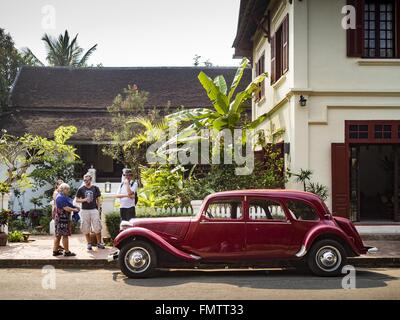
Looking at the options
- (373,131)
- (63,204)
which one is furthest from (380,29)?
(63,204)

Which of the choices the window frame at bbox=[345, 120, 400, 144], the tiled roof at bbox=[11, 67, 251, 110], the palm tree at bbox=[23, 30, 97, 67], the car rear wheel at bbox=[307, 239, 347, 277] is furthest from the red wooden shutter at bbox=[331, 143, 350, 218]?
the palm tree at bbox=[23, 30, 97, 67]

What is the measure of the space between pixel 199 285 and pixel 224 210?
1480 millimetres

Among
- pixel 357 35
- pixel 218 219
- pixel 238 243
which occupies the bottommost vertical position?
pixel 238 243

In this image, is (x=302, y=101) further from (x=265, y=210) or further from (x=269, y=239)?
(x=269, y=239)

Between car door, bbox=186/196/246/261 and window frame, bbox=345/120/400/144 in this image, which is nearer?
car door, bbox=186/196/246/261

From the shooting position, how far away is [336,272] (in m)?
10.3

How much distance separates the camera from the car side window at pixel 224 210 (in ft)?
34.2

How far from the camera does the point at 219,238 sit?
10.3 m

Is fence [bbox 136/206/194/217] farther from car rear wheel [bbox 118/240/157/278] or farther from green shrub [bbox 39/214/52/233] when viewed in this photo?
green shrub [bbox 39/214/52/233]

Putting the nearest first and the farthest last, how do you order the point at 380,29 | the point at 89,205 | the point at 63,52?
1. the point at 89,205
2. the point at 380,29
3. the point at 63,52

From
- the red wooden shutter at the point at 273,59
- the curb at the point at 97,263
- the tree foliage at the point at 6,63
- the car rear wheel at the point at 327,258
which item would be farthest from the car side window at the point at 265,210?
the tree foliage at the point at 6,63

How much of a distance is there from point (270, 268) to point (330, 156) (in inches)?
180

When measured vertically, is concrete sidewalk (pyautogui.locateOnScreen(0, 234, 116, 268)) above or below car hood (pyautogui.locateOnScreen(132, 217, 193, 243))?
below

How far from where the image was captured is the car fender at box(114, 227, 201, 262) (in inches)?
401
